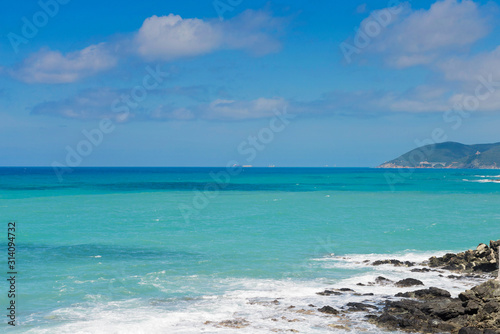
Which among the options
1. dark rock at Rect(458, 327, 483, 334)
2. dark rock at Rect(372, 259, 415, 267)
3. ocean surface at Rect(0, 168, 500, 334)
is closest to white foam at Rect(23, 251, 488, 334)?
ocean surface at Rect(0, 168, 500, 334)

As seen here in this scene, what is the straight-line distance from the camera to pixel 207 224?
40906 mm

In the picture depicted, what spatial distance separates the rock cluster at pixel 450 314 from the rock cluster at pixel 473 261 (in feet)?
20.0

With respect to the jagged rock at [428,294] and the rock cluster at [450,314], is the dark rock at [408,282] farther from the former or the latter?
the rock cluster at [450,314]

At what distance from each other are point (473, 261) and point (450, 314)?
9.31 meters

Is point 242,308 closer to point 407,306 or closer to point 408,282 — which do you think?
point 407,306

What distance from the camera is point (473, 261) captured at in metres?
23.1

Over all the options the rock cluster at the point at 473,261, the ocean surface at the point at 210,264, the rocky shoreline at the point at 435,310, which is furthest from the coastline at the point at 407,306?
the rock cluster at the point at 473,261

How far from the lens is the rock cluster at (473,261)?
21984 millimetres

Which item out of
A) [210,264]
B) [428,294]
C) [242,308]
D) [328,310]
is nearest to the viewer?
[328,310]

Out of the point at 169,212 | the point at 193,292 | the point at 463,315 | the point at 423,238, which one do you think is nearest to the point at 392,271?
the point at 463,315

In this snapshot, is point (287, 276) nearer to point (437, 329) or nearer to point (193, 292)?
point (193, 292)

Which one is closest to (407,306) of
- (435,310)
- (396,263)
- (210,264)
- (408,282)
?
(435,310)

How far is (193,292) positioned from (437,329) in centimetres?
953

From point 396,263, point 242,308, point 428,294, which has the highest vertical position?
point 242,308
